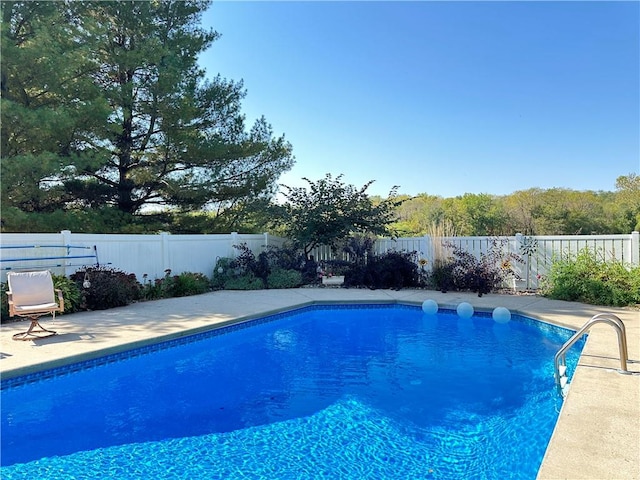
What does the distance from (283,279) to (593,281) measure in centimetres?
698

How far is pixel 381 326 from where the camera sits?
23.9 ft

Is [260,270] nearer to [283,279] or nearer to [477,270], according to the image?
[283,279]

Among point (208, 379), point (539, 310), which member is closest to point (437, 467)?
point (208, 379)

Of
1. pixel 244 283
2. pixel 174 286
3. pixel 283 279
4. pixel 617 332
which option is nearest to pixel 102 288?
pixel 174 286

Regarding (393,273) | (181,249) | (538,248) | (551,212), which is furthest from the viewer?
(551,212)

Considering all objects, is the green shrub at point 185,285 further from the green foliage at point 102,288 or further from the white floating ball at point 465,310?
the white floating ball at point 465,310

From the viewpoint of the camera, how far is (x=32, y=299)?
572 cm

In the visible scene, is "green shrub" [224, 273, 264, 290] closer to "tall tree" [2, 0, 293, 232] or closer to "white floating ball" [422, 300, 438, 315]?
"tall tree" [2, 0, 293, 232]

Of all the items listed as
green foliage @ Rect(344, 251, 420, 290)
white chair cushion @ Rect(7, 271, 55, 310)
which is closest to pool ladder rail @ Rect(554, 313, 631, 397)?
green foliage @ Rect(344, 251, 420, 290)

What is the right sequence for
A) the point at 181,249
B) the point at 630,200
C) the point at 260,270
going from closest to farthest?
the point at 181,249, the point at 260,270, the point at 630,200

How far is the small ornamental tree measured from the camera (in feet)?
37.1

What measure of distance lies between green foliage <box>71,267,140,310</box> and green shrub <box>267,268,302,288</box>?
12.2 feet

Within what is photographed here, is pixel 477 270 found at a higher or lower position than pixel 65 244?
lower

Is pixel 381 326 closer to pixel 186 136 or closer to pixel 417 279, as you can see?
pixel 417 279
